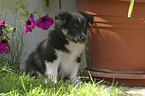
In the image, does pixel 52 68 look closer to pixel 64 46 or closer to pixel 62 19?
pixel 64 46

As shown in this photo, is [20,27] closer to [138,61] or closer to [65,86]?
[65,86]

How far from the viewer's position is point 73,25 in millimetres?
2643

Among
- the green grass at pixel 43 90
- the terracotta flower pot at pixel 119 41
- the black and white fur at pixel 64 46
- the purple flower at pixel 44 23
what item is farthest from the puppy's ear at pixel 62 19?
the green grass at pixel 43 90

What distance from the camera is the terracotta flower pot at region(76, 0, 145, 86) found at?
2791mm

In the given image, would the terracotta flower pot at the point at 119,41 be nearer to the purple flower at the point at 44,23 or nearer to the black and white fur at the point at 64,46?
the black and white fur at the point at 64,46

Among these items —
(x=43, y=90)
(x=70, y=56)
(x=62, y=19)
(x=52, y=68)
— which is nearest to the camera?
(x=43, y=90)

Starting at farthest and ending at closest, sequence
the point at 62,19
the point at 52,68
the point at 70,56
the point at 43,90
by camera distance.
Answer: the point at 70,56
the point at 52,68
the point at 62,19
the point at 43,90

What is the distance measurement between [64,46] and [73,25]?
28 centimetres

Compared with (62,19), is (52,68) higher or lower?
lower

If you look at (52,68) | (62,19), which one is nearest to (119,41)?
(62,19)

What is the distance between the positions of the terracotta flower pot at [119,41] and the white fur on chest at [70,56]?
0.96 feet

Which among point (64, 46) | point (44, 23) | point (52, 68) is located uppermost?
point (44, 23)

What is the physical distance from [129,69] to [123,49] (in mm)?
273

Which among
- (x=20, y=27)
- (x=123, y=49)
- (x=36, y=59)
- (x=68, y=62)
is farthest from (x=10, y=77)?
(x=123, y=49)
